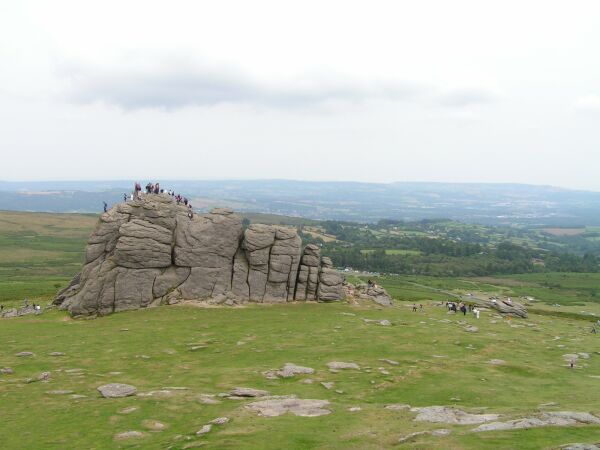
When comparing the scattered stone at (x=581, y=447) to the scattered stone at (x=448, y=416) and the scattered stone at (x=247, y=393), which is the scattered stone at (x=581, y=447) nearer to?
the scattered stone at (x=448, y=416)

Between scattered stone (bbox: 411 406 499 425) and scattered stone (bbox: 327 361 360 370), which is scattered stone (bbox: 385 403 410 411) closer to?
scattered stone (bbox: 411 406 499 425)

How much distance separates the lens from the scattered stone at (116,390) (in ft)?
123

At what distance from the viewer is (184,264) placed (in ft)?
246

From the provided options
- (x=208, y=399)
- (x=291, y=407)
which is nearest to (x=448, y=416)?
(x=291, y=407)

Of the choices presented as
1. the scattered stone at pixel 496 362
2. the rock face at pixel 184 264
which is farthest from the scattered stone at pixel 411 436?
the rock face at pixel 184 264

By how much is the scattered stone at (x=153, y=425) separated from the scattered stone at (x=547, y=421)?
20130 millimetres

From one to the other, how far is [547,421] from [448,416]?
19.3ft

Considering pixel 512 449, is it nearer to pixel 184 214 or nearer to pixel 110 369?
pixel 110 369

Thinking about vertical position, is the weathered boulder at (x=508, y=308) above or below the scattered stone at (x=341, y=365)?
below

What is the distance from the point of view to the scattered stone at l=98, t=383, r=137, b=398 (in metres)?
37.5

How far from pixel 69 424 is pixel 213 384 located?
12.0 m

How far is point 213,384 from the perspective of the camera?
4038 cm

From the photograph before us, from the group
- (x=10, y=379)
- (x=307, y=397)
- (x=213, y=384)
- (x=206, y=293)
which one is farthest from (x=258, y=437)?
(x=206, y=293)

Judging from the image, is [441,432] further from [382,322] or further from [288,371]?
[382,322]
